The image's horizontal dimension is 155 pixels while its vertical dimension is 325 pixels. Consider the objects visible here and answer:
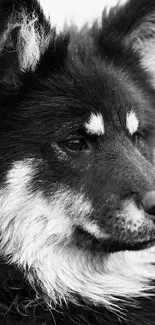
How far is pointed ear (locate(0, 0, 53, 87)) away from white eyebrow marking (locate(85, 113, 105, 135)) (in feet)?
1.89

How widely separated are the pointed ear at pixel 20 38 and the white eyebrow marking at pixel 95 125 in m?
0.58

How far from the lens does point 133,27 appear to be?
15.2ft

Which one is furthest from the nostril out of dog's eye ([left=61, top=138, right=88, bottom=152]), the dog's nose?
dog's eye ([left=61, top=138, right=88, bottom=152])

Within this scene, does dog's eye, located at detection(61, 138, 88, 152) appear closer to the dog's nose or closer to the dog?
the dog

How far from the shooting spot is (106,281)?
13.6 feet

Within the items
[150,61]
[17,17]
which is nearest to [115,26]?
[150,61]

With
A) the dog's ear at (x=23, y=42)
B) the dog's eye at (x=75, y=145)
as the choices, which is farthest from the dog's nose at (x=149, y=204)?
the dog's ear at (x=23, y=42)

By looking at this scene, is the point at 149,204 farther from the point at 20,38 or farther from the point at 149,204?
the point at 20,38

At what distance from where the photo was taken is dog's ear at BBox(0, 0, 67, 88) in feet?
11.7

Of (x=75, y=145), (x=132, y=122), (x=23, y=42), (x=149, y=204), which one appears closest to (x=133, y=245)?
(x=149, y=204)

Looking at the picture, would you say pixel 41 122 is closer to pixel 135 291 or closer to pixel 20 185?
pixel 20 185

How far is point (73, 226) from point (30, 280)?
0.49 meters

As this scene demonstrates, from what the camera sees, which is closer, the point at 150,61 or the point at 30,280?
the point at 30,280

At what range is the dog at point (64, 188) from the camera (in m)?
3.74
